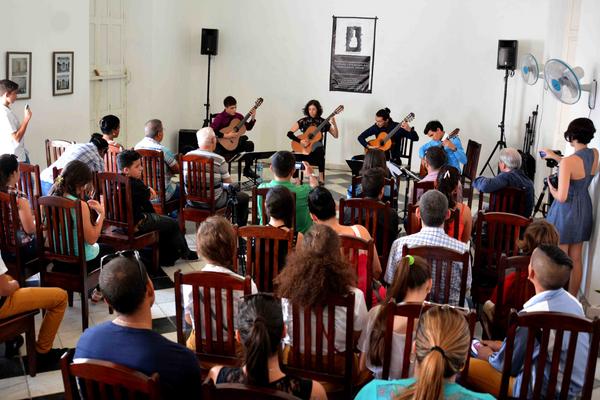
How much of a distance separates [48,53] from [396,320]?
6.08m

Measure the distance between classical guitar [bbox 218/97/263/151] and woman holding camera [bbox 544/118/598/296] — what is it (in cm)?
498

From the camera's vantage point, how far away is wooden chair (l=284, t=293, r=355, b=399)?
286 cm

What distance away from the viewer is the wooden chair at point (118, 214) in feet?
16.4

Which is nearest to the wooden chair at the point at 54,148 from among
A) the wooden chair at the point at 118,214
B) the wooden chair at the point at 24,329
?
the wooden chair at the point at 118,214

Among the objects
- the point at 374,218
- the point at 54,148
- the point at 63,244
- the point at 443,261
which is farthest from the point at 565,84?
the point at 54,148

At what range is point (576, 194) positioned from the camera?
196 inches

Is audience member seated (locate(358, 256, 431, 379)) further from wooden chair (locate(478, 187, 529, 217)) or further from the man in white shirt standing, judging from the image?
the man in white shirt standing

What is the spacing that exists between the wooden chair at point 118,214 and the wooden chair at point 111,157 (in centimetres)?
115

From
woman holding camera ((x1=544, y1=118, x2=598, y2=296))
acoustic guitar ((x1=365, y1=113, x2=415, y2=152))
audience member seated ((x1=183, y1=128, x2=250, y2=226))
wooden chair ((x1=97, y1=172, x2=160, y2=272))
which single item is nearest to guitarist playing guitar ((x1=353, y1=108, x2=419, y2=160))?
acoustic guitar ((x1=365, y1=113, x2=415, y2=152))

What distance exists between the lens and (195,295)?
301cm

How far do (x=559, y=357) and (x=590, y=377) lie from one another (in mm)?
130

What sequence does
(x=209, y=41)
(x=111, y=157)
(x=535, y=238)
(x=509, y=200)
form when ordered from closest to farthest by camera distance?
(x=535, y=238) → (x=509, y=200) → (x=111, y=157) → (x=209, y=41)

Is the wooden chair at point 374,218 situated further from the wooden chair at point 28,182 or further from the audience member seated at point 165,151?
the wooden chair at point 28,182

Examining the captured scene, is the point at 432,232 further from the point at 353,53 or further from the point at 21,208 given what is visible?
the point at 353,53
